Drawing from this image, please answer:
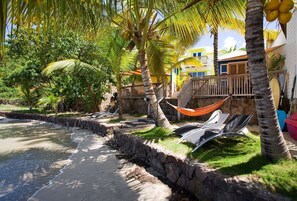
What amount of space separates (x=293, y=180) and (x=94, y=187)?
3673mm

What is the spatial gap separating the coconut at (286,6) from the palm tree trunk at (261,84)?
2.82 ft

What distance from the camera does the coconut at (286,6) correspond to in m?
3.03

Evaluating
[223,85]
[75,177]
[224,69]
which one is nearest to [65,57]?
[224,69]

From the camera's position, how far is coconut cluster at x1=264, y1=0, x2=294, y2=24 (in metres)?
3.05

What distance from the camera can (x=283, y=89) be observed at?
8.62m

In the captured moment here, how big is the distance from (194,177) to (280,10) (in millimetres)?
2954

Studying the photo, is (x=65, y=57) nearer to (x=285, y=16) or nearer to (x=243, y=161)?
(x=243, y=161)

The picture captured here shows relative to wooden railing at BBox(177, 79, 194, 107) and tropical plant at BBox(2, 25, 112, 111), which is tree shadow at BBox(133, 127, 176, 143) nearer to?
wooden railing at BBox(177, 79, 194, 107)

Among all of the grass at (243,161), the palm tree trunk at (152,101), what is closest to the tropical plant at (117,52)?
the palm tree trunk at (152,101)

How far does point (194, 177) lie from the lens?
460 cm

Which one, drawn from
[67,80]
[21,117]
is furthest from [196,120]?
[21,117]

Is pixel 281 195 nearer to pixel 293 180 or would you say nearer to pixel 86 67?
pixel 293 180

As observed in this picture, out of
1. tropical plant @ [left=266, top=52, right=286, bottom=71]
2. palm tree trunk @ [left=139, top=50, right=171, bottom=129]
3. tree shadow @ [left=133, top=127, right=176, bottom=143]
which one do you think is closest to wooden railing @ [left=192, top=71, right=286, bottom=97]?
tropical plant @ [left=266, top=52, right=286, bottom=71]

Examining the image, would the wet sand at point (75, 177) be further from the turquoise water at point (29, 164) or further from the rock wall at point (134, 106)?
the rock wall at point (134, 106)
